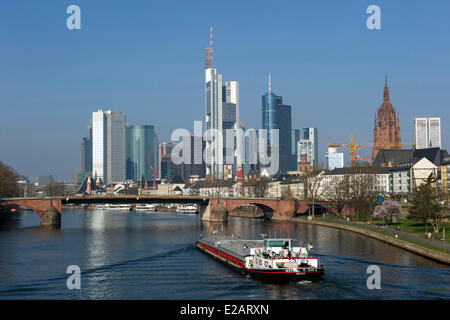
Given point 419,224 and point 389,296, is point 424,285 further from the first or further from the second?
point 419,224

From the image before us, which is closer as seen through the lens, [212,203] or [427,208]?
[427,208]

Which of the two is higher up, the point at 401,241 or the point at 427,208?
the point at 427,208

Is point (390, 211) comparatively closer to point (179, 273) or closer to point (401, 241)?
point (401, 241)

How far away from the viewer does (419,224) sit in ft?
353

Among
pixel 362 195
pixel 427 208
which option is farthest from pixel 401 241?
pixel 362 195

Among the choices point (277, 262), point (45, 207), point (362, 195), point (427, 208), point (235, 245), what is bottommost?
point (235, 245)

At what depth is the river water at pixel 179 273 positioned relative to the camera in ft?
171

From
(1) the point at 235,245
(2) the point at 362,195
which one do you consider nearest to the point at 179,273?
(1) the point at 235,245

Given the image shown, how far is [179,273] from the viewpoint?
6347 centimetres

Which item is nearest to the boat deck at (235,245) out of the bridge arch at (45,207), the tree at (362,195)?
the tree at (362,195)

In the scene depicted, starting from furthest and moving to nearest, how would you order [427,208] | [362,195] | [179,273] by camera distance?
[362,195]
[427,208]
[179,273]

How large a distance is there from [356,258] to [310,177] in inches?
3763

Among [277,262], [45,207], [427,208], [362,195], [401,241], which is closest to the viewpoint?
[277,262]
